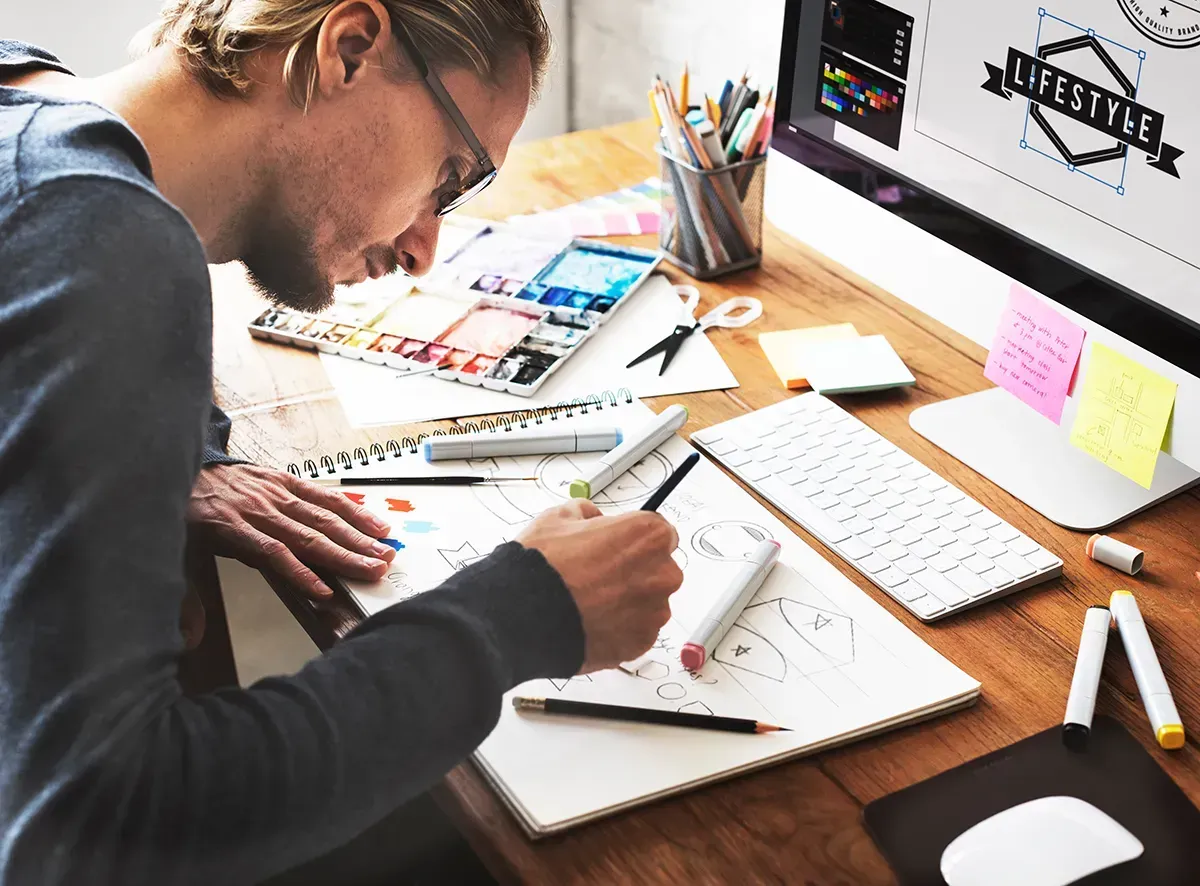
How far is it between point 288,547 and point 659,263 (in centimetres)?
59

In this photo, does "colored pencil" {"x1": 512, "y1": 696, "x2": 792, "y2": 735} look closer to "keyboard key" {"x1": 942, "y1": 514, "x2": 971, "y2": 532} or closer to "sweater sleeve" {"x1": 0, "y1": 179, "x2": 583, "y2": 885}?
"sweater sleeve" {"x1": 0, "y1": 179, "x2": 583, "y2": 885}

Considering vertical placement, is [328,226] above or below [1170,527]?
above

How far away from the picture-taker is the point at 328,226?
0.96 meters

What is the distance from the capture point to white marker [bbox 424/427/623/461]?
105cm

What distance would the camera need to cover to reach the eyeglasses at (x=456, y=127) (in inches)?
34.9

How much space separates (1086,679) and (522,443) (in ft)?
1.58

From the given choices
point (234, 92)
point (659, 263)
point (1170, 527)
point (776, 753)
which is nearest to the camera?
point (776, 753)

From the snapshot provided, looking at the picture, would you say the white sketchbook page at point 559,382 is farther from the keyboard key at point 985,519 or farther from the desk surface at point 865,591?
the keyboard key at point 985,519

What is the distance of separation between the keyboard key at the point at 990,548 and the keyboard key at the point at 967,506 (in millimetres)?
36

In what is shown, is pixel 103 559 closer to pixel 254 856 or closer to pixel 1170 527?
pixel 254 856

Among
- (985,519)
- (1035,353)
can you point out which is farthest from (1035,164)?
(985,519)

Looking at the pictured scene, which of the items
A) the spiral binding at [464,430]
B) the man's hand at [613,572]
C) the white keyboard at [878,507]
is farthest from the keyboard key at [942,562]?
the spiral binding at [464,430]

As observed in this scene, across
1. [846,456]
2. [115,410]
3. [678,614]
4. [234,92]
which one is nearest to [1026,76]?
[846,456]

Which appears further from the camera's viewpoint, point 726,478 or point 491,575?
point 726,478
